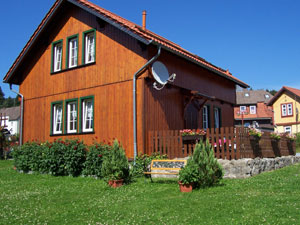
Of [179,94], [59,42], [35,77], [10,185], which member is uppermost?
[59,42]

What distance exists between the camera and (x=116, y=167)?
394 inches

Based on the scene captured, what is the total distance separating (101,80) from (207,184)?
7200 millimetres

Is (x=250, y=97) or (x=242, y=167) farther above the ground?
(x=250, y=97)

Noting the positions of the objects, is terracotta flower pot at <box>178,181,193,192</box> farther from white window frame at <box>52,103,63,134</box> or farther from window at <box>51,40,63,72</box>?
window at <box>51,40,63,72</box>

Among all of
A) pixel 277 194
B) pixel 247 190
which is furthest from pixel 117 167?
pixel 277 194

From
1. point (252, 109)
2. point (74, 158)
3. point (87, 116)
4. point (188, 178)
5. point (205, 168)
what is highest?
point (252, 109)

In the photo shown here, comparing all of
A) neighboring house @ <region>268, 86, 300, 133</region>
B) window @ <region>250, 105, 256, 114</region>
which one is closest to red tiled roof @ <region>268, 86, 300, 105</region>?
neighboring house @ <region>268, 86, 300, 133</region>

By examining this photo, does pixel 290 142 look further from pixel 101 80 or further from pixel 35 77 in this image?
pixel 35 77

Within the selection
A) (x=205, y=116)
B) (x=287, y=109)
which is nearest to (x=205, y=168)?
(x=205, y=116)

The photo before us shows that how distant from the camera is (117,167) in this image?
10.0 m

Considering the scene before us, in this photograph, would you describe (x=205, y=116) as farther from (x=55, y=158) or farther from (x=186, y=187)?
(x=186, y=187)

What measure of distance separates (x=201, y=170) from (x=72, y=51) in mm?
9678

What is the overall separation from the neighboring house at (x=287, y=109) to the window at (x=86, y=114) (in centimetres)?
3506

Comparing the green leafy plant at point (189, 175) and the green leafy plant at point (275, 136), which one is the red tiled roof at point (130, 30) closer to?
the green leafy plant at point (275, 136)
